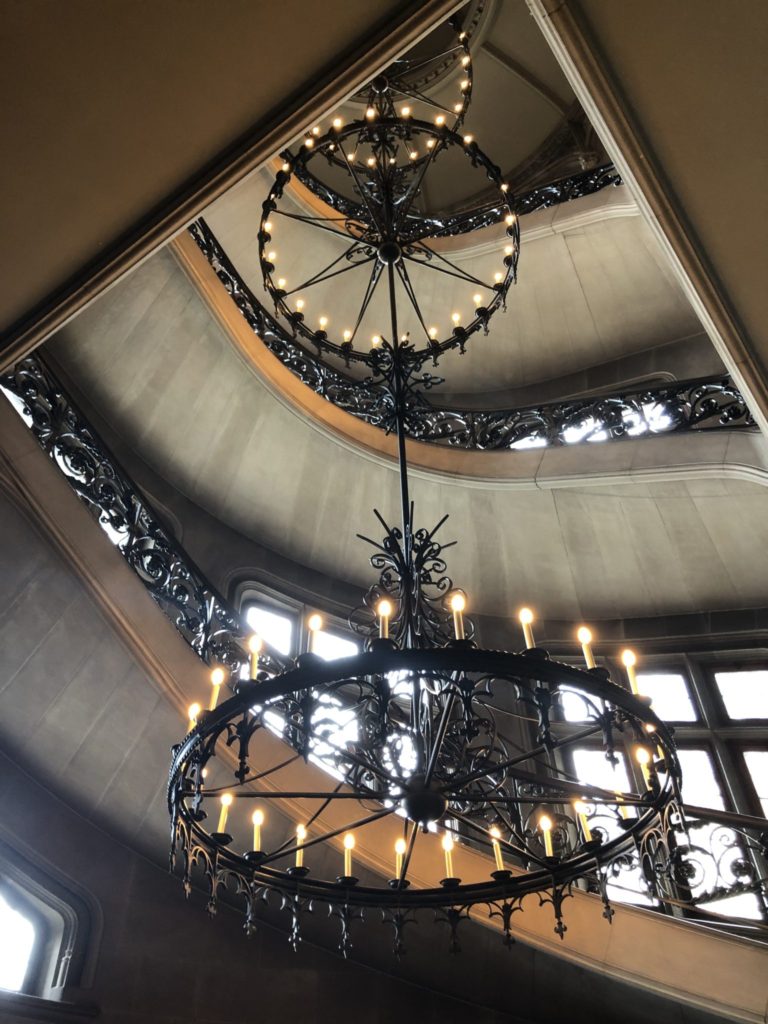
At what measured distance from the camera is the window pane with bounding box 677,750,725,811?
7.23 m

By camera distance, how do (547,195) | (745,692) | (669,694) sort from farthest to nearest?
(547,195), (669,694), (745,692)

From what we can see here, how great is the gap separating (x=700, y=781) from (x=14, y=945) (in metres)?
5.64

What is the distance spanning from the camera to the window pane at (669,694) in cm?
804

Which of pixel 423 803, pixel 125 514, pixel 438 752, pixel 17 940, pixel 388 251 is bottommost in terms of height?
pixel 423 803

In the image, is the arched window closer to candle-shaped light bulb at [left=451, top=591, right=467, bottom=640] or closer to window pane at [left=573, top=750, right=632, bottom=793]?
candle-shaped light bulb at [left=451, top=591, right=467, bottom=640]

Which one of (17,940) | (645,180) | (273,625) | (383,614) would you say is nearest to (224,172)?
(645,180)

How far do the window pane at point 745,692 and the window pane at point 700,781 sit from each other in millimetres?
611

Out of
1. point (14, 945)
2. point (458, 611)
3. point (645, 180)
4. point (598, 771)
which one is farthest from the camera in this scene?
point (598, 771)

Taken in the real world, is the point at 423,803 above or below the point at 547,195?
below

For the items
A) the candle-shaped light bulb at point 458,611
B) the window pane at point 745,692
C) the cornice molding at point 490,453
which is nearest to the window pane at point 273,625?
the cornice molding at point 490,453

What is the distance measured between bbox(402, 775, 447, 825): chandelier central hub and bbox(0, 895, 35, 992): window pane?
391 cm

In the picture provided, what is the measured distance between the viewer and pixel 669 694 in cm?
827

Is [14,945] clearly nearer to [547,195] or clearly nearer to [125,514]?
[125,514]

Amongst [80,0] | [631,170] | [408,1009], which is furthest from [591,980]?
[80,0]
